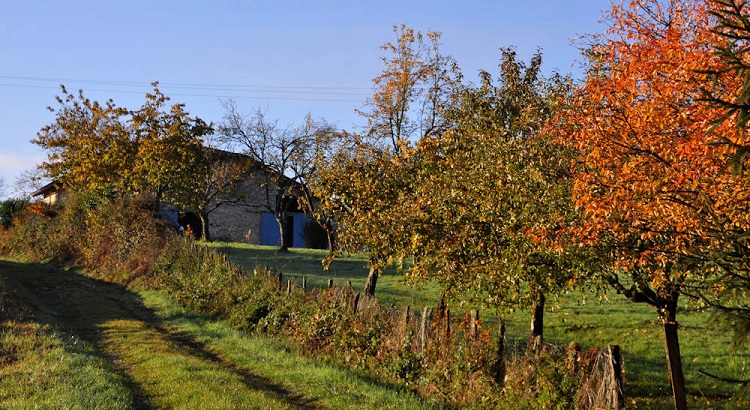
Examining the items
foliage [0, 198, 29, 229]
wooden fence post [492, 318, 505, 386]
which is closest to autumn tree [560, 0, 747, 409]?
wooden fence post [492, 318, 505, 386]

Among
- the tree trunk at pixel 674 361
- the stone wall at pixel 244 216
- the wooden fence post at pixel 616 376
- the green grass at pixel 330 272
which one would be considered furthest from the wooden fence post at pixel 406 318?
the stone wall at pixel 244 216

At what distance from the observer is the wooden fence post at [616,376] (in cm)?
844

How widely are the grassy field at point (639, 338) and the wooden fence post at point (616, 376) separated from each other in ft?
0.83

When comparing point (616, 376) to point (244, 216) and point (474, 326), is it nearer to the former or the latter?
point (474, 326)

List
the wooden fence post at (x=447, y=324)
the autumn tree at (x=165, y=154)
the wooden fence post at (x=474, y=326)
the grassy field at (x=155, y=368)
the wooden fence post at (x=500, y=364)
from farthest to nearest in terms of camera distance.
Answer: the autumn tree at (x=165, y=154)
the wooden fence post at (x=447, y=324)
the wooden fence post at (x=474, y=326)
the wooden fence post at (x=500, y=364)
the grassy field at (x=155, y=368)

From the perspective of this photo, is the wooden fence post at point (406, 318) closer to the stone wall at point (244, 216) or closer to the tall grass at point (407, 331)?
the tall grass at point (407, 331)

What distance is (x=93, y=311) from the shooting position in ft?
65.0

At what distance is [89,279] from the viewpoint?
2855 centimetres

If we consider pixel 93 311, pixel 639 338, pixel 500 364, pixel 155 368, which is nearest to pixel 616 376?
pixel 500 364

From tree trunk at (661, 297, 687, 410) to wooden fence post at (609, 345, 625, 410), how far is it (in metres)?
2.20

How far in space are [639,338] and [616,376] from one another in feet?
32.3

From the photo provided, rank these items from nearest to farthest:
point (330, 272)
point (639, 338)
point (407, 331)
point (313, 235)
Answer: point (407, 331), point (639, 338), point (330, 272), point (313, 235)

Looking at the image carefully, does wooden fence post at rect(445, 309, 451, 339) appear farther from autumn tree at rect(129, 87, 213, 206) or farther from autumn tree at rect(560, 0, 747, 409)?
autumn tree at rect(129, 87, 213, 206)

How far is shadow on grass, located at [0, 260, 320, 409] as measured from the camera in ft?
36.8
